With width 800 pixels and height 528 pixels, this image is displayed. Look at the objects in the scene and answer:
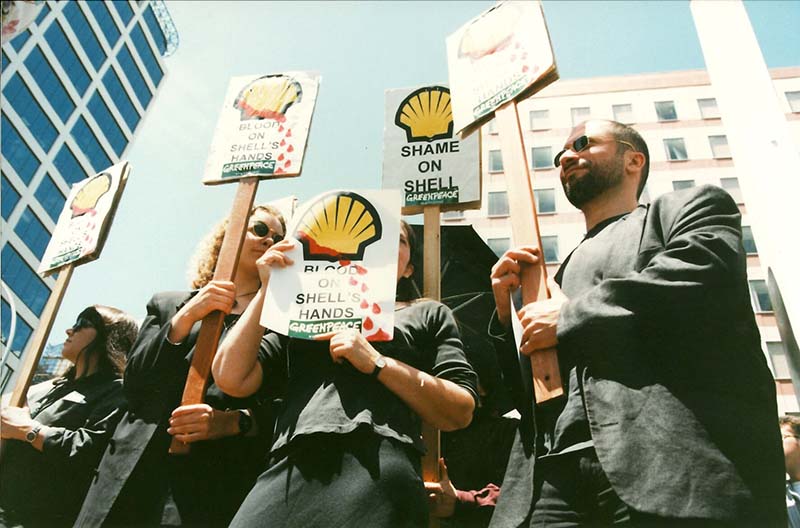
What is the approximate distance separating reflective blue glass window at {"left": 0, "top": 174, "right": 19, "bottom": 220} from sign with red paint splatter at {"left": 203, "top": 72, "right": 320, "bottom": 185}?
110 feet

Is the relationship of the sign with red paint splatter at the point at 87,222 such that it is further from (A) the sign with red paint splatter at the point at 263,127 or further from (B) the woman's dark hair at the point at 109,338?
(A) the sign with red paint splatter at the point at 263,127

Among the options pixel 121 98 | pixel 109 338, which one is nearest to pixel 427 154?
pixel 109 338

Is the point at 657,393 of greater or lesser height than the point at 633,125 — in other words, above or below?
below

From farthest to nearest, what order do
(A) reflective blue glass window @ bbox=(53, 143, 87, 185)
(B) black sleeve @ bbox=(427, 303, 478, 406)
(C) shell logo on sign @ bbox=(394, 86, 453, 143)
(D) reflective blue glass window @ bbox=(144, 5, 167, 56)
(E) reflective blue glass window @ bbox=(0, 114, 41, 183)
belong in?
1. (D) reflective blue glass window @ bbox=(144, 5, 167, 56)
2. (A) reflective blue glass window @ bbox=(53, 143, 87, 185)
3. (E) reflective blue glass window @ bbox=(0, 114, 41, 183)
4. (C) shell logo on sign @ bbox=(394, 86, 453, 143)
5. (B) black sleeve @ bbox=(427, 303, 478, 406)

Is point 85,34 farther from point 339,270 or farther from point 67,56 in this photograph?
point 339,270

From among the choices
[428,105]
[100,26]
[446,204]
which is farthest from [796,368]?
[100,26]

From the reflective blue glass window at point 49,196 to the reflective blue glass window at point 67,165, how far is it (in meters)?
1.09

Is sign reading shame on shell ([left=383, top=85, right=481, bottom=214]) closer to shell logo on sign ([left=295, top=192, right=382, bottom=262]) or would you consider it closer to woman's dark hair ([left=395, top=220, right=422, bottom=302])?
woman's dark hair ([left=395, top=220, right=422, bottom=302])

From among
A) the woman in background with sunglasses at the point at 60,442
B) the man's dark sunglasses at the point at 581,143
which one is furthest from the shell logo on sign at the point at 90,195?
the man's dark sunglasses at the point at 581,143

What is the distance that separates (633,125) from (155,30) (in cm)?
4026

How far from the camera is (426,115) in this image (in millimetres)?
3445

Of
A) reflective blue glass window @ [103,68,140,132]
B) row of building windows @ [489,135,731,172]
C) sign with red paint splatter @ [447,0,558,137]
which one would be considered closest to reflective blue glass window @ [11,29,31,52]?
reflective blue glass window @ [103,68,140,132]

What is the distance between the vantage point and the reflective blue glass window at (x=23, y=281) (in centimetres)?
3094

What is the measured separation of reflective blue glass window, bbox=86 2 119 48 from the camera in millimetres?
38750
